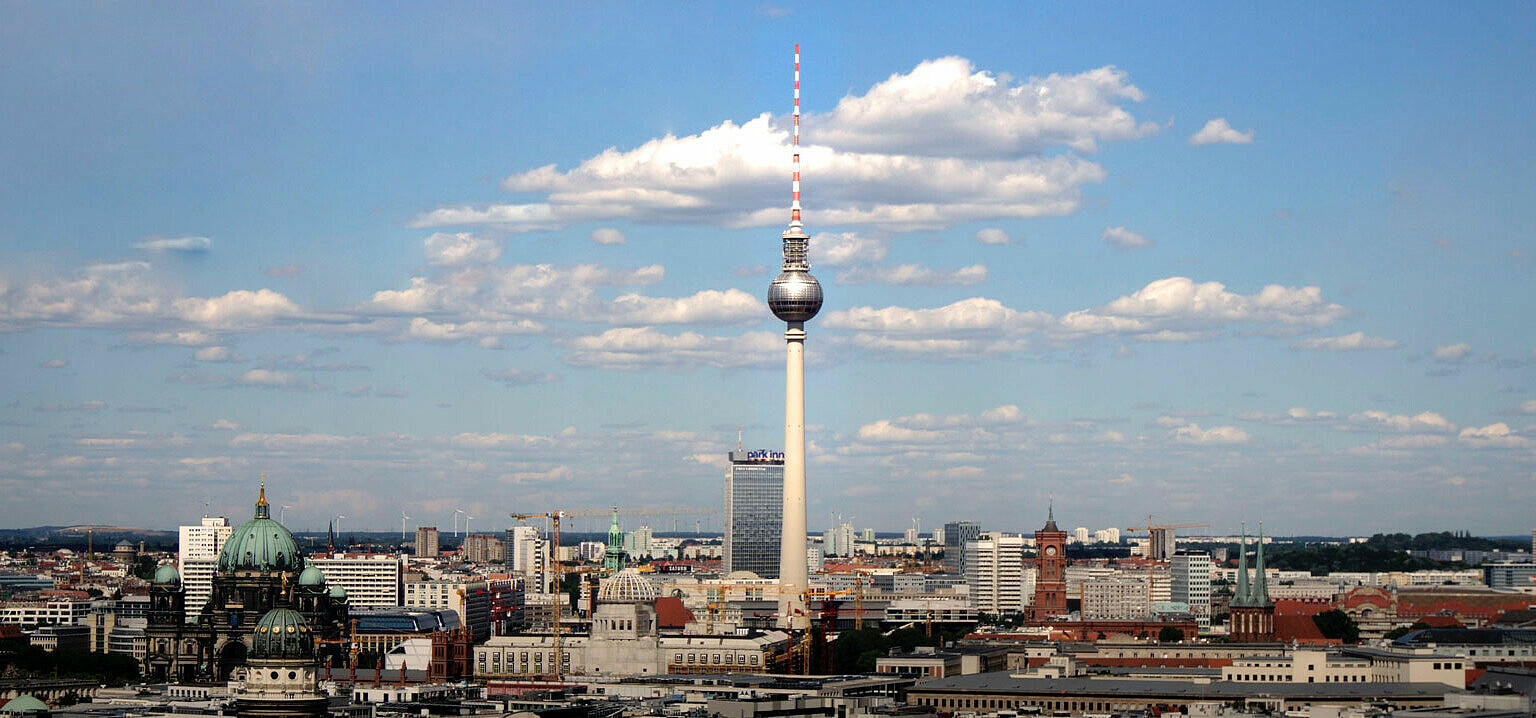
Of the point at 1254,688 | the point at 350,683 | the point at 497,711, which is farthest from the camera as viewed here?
the point at 350,683

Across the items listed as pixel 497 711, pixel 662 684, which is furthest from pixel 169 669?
pixel 497 711

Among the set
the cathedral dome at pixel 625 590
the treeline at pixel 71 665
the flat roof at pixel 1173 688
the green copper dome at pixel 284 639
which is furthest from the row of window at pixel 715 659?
the green copper dome at pixel 284 639

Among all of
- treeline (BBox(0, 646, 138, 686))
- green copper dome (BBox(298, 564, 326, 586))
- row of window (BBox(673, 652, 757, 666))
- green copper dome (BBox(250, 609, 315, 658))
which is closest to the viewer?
green copper dome (BBox(250, 609, 315, 658))

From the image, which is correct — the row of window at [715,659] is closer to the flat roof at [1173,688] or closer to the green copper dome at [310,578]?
the green copper dome at [310,578]

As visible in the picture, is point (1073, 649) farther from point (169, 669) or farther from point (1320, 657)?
point (169, 669)

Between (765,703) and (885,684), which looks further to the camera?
(885,684)

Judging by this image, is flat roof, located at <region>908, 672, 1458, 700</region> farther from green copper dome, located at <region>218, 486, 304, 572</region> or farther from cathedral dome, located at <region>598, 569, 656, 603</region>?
green copper dome, located at <region>218, 486, 304, 572</region>

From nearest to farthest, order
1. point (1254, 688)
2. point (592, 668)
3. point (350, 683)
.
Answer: point (1254, 688) → point (350, 683) → point (592, 668)

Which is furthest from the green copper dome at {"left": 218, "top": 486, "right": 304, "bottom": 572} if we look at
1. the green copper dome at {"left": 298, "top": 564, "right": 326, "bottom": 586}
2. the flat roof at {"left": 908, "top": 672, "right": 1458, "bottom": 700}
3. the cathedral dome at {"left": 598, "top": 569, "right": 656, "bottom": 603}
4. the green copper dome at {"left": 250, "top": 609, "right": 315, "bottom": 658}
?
the green copper dome at {"left": 250, "top": 609, "right": 315, "bottom": 658}
